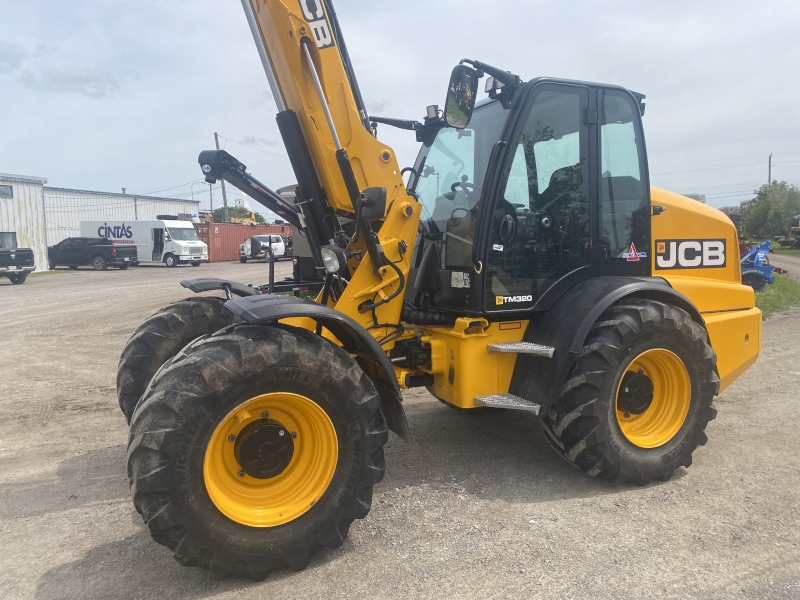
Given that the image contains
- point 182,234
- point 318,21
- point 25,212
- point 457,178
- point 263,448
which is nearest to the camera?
point 263,448

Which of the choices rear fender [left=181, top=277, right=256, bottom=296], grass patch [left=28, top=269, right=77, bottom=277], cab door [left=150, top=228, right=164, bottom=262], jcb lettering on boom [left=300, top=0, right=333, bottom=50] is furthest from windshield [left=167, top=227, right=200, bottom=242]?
jcb lettering on boom [left=300, top=0, right=333, bottom=50]

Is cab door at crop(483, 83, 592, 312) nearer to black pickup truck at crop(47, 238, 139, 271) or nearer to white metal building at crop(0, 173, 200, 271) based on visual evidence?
black pickup truck at crop(47, 238, 139, 271)

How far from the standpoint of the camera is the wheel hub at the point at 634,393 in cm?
418

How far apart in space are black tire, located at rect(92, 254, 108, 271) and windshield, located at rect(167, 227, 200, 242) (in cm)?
391

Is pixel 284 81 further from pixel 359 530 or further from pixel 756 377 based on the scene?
pixel 756 377

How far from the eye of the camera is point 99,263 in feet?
100

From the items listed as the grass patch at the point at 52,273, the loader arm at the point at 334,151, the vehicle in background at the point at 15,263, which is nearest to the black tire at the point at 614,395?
the loader arm at the point at 334,151

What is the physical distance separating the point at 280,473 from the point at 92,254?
31438 millimetres

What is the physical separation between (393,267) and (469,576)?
190cm

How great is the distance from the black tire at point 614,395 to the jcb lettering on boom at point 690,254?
2.08ft

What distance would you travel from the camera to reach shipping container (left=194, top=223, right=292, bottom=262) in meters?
39.8

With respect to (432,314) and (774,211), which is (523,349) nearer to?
(432,314)

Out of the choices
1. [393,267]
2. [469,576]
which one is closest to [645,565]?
[469,576]

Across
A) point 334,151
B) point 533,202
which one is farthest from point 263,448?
point 533,202
